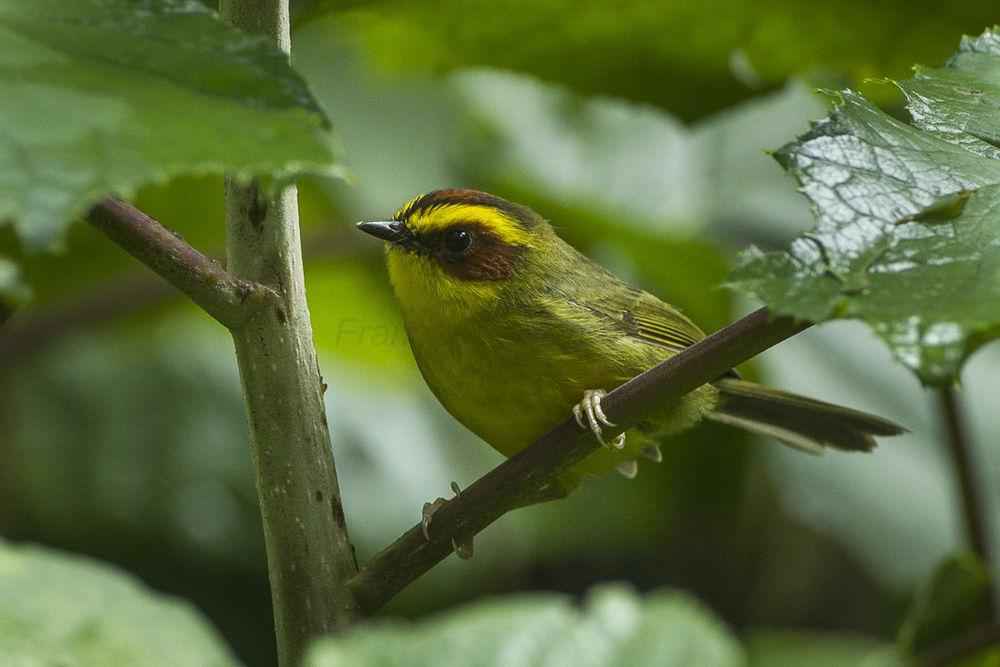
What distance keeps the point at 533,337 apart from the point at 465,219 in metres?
0.48

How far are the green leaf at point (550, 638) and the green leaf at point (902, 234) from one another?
14.1 inches

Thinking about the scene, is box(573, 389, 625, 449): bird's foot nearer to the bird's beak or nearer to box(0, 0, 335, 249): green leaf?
box(0, 0, 335, 249): green leaf

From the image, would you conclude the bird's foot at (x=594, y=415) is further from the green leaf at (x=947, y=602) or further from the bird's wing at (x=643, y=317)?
the green leaf at (x=947, y=602)

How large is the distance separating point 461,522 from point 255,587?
280 centimetres

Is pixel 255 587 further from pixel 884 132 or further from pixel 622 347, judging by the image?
pixel 884 132

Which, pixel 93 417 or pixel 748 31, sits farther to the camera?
pixel 93 417

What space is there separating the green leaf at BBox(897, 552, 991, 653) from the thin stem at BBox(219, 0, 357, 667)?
1425mm

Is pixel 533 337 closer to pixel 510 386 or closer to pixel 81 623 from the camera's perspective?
pixel 510 386

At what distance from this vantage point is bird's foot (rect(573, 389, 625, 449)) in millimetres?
1758

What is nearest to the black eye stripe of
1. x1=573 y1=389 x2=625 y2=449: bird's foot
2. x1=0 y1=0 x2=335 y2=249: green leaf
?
x1=573 y1=389 x2=625 y2=449: bird's foot

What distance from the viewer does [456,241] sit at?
3189 mm

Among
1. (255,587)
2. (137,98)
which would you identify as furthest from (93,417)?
(137,98)

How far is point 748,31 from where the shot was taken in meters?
2.95

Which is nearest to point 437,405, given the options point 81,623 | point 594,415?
point 594,415
